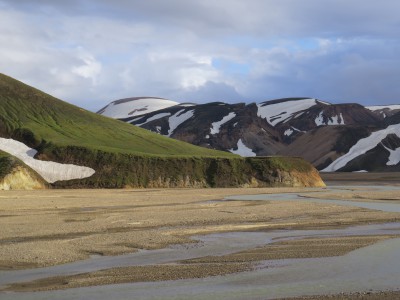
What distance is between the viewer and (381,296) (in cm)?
1644

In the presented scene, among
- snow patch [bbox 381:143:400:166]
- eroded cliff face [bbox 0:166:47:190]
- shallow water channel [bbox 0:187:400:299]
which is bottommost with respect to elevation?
shallow water channel [bbox 0:187:400:299]

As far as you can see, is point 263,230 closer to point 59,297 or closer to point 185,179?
point 59,297

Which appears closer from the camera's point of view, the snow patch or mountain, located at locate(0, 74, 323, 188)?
mountain, located at locate(0, 74, 323, 188)

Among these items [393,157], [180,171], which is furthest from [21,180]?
[393,157]

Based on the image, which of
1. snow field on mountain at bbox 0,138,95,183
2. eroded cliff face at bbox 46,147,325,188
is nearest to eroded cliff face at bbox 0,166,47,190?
snow field on mountain at bbox 0,138,95,183

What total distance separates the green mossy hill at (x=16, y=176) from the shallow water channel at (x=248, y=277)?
52.6m

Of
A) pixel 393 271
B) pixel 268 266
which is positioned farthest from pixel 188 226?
pixel 393 271

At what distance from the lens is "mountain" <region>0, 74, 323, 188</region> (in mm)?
88562

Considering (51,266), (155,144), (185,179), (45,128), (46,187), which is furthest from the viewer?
(155,144)

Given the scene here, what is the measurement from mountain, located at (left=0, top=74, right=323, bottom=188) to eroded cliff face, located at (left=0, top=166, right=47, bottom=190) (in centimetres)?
423

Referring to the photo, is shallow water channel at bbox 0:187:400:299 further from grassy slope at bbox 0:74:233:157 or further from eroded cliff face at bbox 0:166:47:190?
grassy slope at bbox 0:74:233:157

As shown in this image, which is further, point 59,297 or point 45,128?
point 45,128

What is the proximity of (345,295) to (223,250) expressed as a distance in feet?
31.3

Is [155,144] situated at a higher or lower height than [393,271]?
higher
